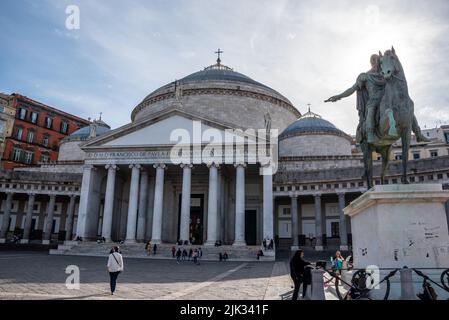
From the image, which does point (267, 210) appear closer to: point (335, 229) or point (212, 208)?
point (212, 208)

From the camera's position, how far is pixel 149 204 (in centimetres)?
3469

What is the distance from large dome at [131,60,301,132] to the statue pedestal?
34526mm

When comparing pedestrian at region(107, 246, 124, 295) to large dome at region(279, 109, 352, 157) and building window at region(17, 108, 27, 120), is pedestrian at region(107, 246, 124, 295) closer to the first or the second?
large dome at region(279, 109, 352, 157)

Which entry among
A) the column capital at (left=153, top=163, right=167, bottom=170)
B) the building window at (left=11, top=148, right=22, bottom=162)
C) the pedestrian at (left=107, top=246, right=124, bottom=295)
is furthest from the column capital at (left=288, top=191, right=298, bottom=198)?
the building window at (left=11, top=148, right=22, bottom=162)

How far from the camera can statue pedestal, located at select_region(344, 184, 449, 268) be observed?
21.5ft

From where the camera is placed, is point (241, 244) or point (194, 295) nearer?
point (194, 295)

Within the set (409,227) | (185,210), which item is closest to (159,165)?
(185,210)

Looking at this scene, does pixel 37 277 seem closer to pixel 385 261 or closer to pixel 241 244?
pixel 385 261

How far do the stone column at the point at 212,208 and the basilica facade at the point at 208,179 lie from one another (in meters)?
0.08

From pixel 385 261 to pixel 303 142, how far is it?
114 feet

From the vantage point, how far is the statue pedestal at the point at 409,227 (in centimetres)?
655

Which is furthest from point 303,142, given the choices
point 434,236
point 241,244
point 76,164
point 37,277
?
Result: point 434,236

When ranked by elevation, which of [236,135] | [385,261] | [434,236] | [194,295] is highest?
[236,135]
